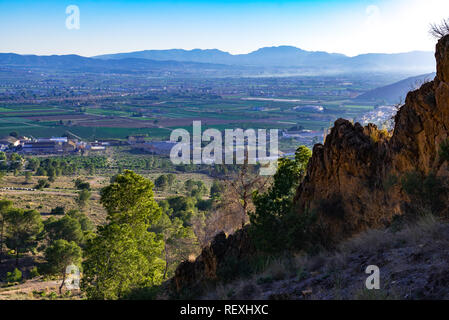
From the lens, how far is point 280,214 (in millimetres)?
11695

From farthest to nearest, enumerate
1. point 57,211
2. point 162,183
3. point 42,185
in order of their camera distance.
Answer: point 162,183
point 42,185
point 57,211

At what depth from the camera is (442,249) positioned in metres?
6.70

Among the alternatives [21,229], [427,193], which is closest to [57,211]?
[21,229]

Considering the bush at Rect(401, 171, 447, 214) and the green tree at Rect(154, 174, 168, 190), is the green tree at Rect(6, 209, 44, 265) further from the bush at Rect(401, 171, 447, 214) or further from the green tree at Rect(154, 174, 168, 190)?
the bush at Rect(401, 171, 447, 214)

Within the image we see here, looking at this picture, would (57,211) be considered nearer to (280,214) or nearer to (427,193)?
(280,214)

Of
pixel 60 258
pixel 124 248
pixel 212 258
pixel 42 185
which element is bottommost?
pixel 42 185

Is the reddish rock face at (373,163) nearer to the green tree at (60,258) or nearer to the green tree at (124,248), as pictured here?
the green tree at (124,248)

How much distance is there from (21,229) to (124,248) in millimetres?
17467

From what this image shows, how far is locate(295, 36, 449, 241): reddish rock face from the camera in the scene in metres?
Result: 9.77

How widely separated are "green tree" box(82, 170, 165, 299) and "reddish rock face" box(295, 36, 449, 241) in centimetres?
675

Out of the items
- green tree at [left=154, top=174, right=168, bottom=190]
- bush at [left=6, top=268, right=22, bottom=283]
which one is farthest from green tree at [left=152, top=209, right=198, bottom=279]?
green tree at [left=154, top=174, right=168, bottom=190]

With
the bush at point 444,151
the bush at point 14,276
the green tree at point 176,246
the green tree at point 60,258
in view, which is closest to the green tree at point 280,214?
the bush at point 444,151
